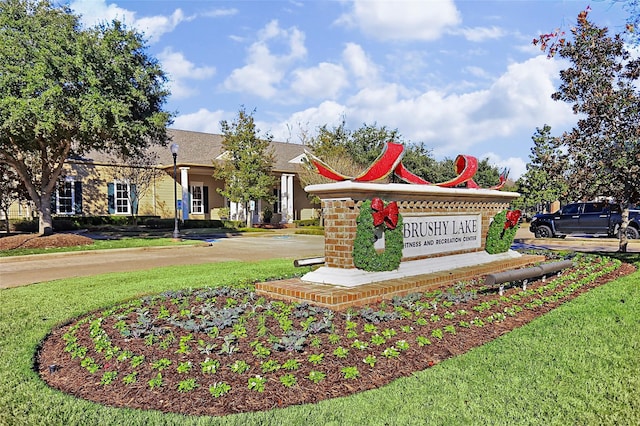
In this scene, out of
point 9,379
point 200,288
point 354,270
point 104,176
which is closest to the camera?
point 9,379

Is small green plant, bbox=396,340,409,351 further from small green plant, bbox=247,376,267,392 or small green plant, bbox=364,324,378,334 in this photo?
small green plant, bbox=247,376,267,392

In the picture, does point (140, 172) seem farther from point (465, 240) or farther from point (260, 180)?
point (465, 240)

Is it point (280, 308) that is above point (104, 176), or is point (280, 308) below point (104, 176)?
below

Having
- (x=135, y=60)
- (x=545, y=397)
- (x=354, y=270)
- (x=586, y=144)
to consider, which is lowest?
(x=545, y=397)

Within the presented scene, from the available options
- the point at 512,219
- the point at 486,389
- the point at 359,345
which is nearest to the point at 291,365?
the point at 359,345

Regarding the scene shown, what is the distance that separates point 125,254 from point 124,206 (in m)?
13.6

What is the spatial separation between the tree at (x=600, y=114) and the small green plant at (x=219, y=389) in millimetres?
10044

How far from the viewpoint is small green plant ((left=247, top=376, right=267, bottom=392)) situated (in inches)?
138

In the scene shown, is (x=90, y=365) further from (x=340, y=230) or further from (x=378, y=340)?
(x=340, y=230)

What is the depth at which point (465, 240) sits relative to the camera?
29.5ft

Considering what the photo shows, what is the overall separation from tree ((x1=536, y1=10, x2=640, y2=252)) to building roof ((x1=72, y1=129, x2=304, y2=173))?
19.4 meters

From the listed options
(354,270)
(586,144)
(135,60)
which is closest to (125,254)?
(135,60)

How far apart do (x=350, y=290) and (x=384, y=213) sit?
51.6 inches

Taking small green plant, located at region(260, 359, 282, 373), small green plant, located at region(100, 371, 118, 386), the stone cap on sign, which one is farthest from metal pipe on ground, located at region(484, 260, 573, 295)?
small green plant, located at region(100, 371, 118, 386)
